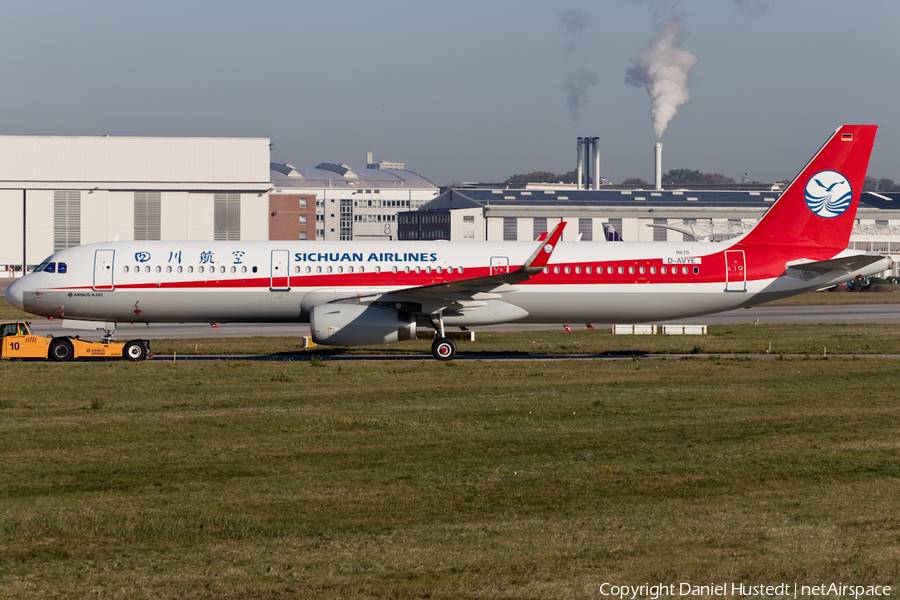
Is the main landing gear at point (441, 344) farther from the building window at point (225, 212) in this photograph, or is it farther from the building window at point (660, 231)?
the building window at point (660, 231)

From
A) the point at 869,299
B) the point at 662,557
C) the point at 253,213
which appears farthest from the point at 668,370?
the point at 253,213

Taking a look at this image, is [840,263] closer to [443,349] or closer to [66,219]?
[443,349]

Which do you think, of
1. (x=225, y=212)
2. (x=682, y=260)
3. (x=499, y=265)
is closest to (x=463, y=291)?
(x=499, y=265)

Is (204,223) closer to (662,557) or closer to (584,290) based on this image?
(584,290)

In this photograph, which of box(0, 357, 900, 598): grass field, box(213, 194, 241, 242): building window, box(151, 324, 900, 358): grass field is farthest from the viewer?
box(213, 194, 241, 242): building window

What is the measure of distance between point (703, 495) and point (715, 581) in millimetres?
4606

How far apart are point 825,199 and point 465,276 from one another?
14.7 metres

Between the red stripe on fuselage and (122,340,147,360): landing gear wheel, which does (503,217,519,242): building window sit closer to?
the red stripe on fuselage

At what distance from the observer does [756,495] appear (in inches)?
593

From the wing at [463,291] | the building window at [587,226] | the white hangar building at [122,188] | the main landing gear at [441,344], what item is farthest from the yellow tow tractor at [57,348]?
the building window at [587,226]

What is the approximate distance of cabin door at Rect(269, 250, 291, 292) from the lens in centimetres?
3662

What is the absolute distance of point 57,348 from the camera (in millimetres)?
35844

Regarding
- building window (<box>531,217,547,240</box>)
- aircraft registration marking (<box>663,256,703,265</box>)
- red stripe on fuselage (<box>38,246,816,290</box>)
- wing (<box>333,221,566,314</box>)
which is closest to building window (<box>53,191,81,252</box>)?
building window (<box>531,217,547,240</box>)

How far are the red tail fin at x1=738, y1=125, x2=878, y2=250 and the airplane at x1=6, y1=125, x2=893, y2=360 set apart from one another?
0.04 meters
